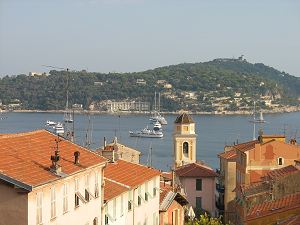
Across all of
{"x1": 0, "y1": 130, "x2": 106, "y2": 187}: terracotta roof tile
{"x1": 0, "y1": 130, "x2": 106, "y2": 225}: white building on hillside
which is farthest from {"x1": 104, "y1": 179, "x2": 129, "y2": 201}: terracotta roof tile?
{"x1": 0, "y1": 130, "x2": 106, "y2": 187}: terracotta roof tile

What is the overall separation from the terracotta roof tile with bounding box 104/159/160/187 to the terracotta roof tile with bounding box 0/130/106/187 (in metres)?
2.57

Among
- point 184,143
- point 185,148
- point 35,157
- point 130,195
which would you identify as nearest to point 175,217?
point 130,195

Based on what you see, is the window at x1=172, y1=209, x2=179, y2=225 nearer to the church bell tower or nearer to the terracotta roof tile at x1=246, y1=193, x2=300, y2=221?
the terracotta roof tile at x1=246, y1=193, x2=300, y2=221

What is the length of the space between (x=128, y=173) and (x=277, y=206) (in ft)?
15.6

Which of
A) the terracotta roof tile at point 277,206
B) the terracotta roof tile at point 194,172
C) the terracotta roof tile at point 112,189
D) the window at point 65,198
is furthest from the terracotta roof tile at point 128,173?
the terracotta roof tile at point 194,172

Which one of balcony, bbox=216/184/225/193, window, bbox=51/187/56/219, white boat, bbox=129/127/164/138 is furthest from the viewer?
white boat, bbox=129/127/164/138

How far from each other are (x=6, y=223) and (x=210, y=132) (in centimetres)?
16880

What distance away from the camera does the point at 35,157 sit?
1695 centimetres

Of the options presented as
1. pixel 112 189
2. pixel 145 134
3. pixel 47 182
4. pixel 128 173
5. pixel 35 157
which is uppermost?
pixel 35 157

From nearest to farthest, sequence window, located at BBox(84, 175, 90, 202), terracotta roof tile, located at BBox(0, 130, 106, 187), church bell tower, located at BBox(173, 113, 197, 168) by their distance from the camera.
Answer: terracotta roof tile, located at BBox(0, 130, 106, 187), window, located at BBox(84, 175, 90, 202), church bell tower, located at BBox(173, 113, 197, 168)

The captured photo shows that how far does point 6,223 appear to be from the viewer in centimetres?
1464

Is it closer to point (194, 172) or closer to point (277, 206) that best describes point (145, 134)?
point (194, 172)

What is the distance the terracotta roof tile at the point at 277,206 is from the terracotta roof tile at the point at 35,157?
6.70 metres

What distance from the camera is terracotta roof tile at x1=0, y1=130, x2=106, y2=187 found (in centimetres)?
1526
